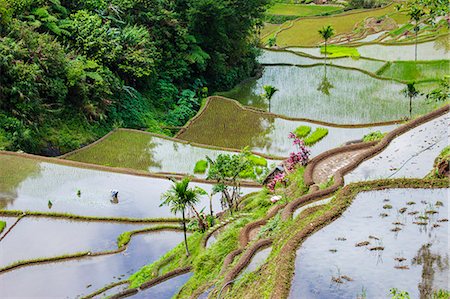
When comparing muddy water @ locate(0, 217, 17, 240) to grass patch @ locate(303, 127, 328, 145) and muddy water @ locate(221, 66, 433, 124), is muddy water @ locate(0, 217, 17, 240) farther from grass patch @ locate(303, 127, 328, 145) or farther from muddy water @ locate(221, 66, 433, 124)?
muddy water @ locate(221, 66, 433, 124)

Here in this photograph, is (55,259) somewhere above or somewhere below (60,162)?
below

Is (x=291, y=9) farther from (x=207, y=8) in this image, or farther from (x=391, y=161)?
(x=391, y=161)

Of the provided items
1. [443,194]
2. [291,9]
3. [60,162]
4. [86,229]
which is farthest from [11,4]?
→ [291,9]

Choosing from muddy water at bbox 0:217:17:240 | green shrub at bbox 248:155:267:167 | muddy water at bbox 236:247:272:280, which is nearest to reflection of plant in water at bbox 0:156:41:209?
muddy water at bbox 0:217:17:240

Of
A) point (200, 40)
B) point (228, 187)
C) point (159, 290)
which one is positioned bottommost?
point (159, 290)

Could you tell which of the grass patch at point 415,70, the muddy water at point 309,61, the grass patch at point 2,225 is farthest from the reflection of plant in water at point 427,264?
the muddy water at point 309,61

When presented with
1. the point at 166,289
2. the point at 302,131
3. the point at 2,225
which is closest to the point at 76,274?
the point at 166,289
